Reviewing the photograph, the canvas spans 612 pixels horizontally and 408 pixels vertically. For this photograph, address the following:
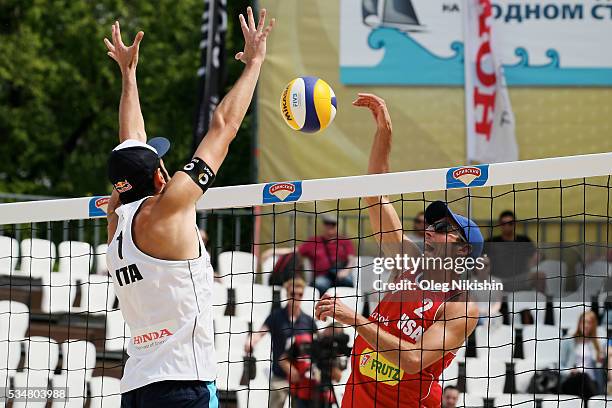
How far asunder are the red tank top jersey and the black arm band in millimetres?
1226

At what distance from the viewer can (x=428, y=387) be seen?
4715 mm

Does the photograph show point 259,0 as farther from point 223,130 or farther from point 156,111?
point 156,111

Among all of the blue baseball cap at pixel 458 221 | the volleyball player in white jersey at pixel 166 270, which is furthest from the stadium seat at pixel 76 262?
the volleyball player in white jersey at pixel 166 270

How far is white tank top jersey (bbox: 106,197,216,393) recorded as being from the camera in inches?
155

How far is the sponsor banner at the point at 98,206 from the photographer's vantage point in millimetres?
5739

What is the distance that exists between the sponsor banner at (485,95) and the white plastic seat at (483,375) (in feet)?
13.3

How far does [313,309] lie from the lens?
238 inches

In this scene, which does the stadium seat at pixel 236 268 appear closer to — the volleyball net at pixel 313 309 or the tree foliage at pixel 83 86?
the volleyball net at pixel 313 309

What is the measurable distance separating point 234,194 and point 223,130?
1520mm

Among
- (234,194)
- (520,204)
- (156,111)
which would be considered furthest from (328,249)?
(156,111)

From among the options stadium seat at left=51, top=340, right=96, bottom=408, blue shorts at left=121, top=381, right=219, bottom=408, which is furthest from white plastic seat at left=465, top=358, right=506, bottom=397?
blue shorts at left=121, top=381, right=219, bottom=408

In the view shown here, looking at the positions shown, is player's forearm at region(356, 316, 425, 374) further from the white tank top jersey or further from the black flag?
the black flag

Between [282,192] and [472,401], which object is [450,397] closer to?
[472,401]

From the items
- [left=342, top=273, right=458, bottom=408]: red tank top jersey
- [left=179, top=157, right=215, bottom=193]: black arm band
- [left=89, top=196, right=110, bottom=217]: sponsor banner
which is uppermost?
[left=179, top=157, right=215, bottom=193]: black arm band
